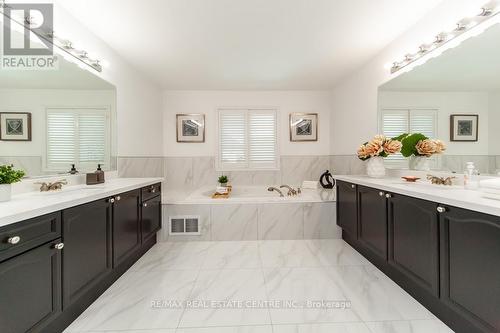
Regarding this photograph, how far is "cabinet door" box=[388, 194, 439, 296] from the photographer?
1.38 metres

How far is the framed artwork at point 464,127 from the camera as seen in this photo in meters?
1.68

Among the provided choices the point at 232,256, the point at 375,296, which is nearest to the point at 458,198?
the point at 375,296

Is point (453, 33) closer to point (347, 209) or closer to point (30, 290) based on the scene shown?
point (347, 209)

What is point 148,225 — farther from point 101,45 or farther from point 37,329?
point 101,45

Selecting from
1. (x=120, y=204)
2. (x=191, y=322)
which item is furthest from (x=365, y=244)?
(x=120, y=204)

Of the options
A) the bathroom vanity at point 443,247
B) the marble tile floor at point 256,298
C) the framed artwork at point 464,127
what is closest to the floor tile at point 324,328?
the marble tile floor at point 256,298

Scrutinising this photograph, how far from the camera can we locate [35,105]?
158 centimetres

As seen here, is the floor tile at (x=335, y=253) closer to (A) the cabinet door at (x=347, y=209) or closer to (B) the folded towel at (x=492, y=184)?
(A) the cabinet door at (x=347, y=209)

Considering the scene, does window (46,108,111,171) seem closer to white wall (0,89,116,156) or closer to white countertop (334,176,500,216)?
white wall (0,89,116,156)

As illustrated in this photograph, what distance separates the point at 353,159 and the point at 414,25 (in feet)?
5.55

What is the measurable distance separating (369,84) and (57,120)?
11.0 feet

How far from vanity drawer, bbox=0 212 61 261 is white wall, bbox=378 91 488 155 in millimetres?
2870

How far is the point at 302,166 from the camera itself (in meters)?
4.10

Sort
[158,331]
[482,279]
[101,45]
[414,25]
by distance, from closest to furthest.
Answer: [482,279], [158,331], [414,25], [101,45]
